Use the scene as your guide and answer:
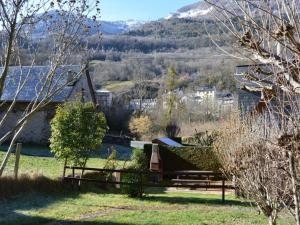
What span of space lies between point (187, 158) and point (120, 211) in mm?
10652

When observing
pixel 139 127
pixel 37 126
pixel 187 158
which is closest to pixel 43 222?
pixel 187 158

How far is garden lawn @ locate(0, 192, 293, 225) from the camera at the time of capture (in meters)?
12.3

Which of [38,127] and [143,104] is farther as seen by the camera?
[143,104]

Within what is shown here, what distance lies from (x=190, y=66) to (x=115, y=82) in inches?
589

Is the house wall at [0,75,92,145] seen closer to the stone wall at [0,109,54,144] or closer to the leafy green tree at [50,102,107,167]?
the stone wall at [0,109,54,144]

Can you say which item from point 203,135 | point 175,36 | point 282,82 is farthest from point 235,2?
point 175,36

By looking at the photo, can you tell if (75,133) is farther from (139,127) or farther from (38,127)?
(139,127)

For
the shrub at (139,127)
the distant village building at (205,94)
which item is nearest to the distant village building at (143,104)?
the distant village building at (205,94)

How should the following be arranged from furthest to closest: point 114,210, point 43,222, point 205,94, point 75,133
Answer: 1. point 205,94
2. point 75,133
3. point 114,210
4. point 43,222

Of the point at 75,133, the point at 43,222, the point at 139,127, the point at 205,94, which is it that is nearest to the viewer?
the point at 43,222

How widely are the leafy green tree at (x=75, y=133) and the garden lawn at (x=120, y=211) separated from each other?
6.62 ft

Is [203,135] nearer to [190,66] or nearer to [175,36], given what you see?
[190,66]

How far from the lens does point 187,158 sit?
2403cm

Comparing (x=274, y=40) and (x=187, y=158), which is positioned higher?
(x=274, y=40)
